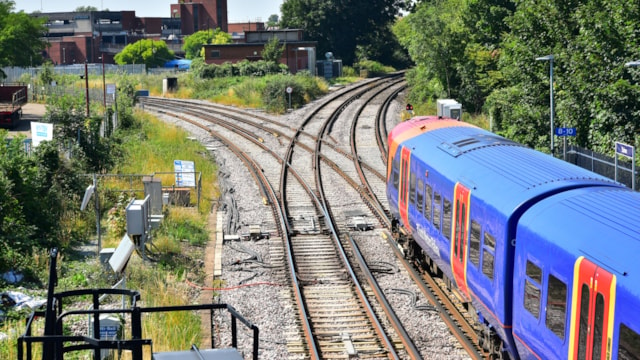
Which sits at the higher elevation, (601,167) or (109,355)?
(601,167)

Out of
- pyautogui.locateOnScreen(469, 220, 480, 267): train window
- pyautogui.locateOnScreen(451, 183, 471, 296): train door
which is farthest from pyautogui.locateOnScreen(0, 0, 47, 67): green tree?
pyautogui.locateOnScreen(469, 220, 480, 267): train window

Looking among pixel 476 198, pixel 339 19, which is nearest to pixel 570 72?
pixel 476 198

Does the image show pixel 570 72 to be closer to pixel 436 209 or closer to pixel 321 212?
pixel 321 212

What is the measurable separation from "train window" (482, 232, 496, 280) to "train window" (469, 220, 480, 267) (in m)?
0.31

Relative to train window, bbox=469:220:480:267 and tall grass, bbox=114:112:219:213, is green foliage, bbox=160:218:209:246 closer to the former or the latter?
tall grass, bbox=114:112:219:213

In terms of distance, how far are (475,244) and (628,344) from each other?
4585 mm

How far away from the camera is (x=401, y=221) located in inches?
706

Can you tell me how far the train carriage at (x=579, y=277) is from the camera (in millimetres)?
7633

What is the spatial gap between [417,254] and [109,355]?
7345mm

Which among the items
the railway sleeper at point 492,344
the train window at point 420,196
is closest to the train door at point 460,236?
the railway sleeper at point 492,344

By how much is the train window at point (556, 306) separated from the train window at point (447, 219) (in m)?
4.29

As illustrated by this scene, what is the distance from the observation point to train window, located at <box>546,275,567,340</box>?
888 cm

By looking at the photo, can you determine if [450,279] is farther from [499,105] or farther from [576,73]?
[499,105]

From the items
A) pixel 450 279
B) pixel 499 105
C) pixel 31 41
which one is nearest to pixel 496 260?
pixel 450 279
